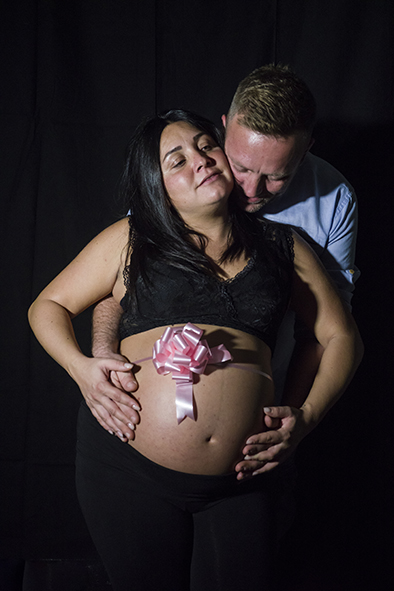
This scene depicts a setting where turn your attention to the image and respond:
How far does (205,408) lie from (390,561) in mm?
1394

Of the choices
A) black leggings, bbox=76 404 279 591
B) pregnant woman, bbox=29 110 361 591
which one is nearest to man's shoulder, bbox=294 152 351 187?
pregnant woman, bbox=29 110 361 591

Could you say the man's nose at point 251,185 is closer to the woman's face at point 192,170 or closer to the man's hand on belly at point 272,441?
the woman's face at point 192,170

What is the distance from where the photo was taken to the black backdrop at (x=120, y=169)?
1.70 meters

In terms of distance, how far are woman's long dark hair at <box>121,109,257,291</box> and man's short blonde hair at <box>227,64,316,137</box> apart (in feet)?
0.53

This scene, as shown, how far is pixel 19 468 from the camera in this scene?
1956 mm

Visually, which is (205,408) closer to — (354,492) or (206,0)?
(354,492)

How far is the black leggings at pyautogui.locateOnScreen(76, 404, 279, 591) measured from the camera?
1.18 metres

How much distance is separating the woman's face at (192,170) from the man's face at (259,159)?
0.15 ft

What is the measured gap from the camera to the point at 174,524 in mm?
1188

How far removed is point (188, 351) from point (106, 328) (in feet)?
1.47

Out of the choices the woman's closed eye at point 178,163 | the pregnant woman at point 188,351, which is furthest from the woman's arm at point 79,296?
the woman's closed eye at point 178,163

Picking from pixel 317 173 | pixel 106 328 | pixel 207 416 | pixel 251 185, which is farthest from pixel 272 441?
pixel 317 173

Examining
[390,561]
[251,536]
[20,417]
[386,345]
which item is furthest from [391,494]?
[20,417]

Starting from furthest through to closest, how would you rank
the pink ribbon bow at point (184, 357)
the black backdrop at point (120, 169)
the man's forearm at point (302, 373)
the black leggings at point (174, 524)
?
the black backdrop at point (120, 169)
the man's forearm at point (302, 373)
the black leggings at point (174, 524)
the pink ribbon bow at point (184, 357)
